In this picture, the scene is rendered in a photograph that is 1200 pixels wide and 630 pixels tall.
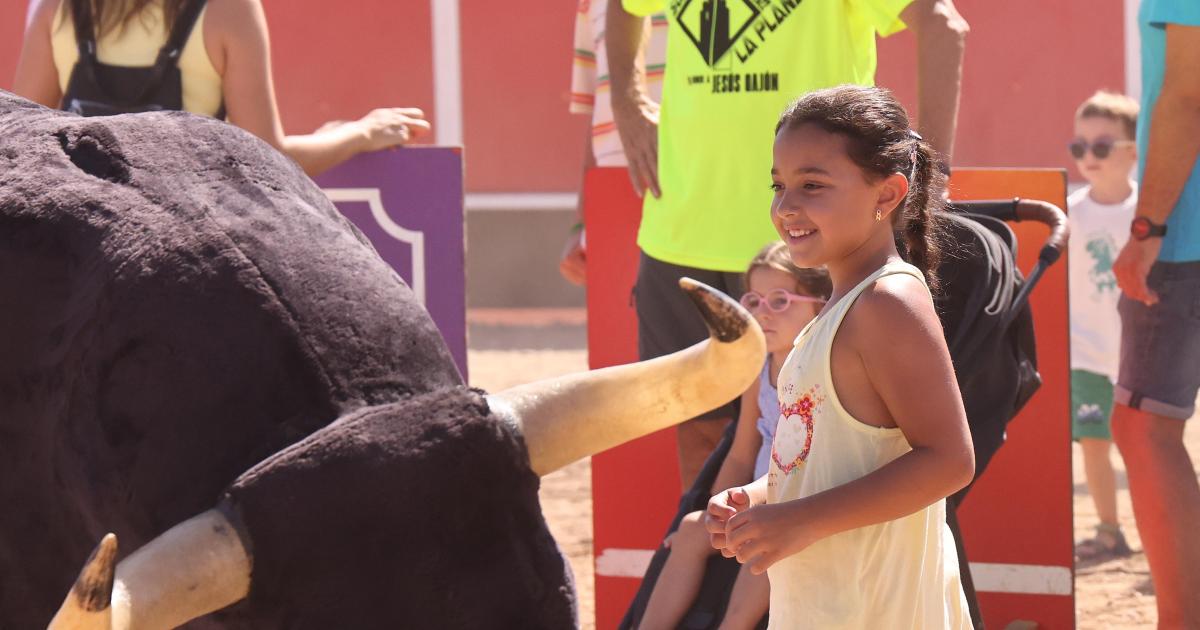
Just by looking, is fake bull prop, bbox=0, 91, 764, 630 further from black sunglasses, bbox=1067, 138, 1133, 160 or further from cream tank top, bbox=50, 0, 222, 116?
A: black sunglasses, bbox=1067, 138, 1133, 160

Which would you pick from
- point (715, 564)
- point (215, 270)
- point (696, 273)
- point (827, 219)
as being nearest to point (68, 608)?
Answer: point (215, 270)

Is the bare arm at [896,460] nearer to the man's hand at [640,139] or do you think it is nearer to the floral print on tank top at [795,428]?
the floral print on tank top at [795,428]

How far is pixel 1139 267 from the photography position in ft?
12.8

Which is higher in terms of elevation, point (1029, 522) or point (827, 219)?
point (827, 219)

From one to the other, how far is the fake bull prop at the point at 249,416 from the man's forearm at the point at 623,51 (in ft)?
5.99

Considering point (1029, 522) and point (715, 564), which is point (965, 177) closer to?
point (1029, 522)

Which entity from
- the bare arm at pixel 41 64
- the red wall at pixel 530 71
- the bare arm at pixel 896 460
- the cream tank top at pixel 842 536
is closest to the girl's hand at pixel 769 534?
the bare arm at pixel 896 460

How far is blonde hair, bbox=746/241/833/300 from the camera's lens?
3.21 m

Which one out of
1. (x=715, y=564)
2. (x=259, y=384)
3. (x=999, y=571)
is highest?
(x=259, y=384)

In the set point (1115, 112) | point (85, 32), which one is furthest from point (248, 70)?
point (1115, 112)

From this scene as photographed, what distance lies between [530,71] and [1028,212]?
1004 cm

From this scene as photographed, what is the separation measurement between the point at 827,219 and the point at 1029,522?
2040 mm

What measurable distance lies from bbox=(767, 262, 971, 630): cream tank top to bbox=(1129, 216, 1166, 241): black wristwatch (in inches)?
70.4

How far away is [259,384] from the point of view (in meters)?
1.99
